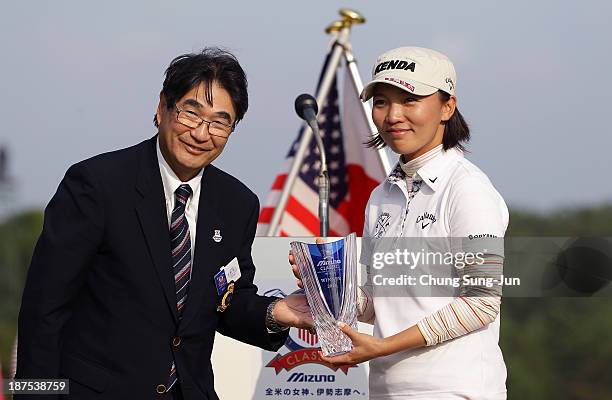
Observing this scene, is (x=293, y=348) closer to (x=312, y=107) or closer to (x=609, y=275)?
(x=312, y=107)

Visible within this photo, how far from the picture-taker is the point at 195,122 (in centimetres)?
299

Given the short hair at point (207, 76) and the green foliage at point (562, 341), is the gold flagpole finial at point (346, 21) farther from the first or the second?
the green foliage at point (562, 341)

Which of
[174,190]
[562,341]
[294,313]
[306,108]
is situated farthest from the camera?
[562,341]

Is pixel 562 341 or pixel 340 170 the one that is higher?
pixel 340 170

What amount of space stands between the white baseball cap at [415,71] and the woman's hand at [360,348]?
0.77m

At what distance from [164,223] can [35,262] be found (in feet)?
1.38

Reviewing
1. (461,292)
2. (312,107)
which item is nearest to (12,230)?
(312,107)

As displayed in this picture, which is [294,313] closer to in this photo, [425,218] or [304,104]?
[425,218]

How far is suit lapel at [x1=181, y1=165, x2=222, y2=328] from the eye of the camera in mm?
3018

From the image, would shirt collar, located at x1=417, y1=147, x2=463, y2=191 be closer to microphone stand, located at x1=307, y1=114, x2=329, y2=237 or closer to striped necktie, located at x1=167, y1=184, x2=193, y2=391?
striped necktie, located at x1=167, y1=184, x2=193, y2=391

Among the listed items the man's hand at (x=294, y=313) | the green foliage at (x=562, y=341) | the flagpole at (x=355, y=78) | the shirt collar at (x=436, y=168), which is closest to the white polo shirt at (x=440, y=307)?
the shirt collar at (x=436, y=168)

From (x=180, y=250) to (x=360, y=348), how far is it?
674 mm

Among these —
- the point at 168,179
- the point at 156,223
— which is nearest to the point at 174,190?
the point at 168,179

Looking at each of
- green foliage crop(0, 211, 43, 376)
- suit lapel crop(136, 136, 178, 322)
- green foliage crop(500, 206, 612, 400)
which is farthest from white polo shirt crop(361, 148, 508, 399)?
green foliage crop(500, 206, 612, 400)
